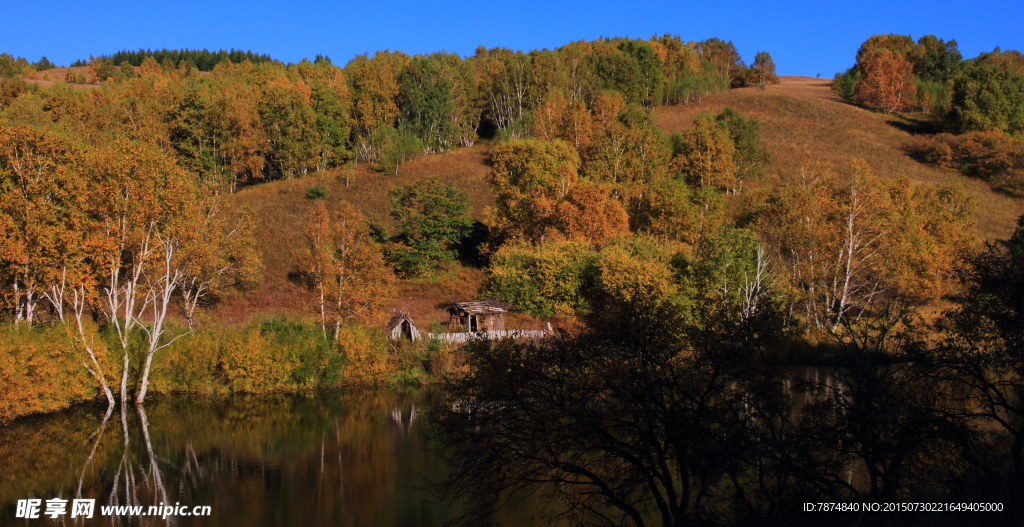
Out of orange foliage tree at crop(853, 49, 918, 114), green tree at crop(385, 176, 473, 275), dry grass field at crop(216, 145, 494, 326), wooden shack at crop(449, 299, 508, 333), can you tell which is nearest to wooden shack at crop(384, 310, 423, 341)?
wooden shack at crop(449, 299, 508, 333)

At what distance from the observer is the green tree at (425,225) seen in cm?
5559

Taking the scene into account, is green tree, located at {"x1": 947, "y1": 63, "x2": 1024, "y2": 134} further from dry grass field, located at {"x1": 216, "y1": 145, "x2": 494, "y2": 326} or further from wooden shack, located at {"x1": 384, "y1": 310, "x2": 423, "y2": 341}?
wooden shack, located at {"x1": 384, "y1": 310, "x2": 423, "y2": 341}

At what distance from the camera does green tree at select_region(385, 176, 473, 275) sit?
55594mm

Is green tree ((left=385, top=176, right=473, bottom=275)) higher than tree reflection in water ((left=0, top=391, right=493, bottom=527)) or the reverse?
higher

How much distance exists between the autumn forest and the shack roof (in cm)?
70

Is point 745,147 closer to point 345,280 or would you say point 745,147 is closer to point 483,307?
point 483,307

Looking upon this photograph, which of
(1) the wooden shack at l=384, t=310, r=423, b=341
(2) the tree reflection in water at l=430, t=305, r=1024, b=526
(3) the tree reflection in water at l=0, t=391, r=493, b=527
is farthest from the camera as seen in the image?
(1) the wooden shack at l=384, t=310, r=423, b=341

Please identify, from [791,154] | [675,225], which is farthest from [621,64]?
A: [675,225]

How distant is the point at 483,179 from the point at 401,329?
109 feet

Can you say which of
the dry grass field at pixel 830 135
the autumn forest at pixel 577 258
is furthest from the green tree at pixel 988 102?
the dry grass field at pixel 830 135

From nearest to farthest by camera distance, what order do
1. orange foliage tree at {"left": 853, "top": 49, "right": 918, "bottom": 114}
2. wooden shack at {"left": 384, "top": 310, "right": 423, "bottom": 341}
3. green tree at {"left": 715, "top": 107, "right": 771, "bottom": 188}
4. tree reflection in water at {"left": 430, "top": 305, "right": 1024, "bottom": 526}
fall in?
tree reflection in water at {"left": 430, "top": 305, "right": 1024, "bottom": 526}
wooden shack at {"left": 384, "top": 310, "right": 423, "bottom": 341}
green tree at {"left": 715, "top": 107, "right": 771, "bottom": 188}
orange foliage tree at {"left": 853, "top": 49, "right": 918, "bottom": 114}

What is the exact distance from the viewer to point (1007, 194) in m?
70.7

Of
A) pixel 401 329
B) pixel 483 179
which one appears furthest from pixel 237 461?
pixel 483 179

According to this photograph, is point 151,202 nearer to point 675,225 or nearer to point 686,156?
point 675,225
